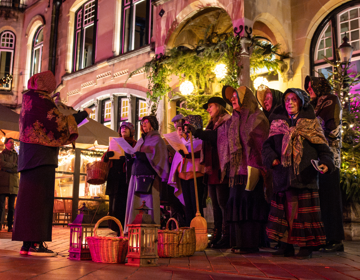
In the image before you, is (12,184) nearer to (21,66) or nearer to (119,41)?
(119,41)

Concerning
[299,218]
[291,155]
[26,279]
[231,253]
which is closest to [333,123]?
[291,155]

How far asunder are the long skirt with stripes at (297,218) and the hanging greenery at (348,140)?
287 centimetres

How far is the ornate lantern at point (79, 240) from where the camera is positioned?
433cm

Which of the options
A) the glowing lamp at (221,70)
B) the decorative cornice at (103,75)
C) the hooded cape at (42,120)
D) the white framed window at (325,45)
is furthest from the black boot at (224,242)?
the decorative cornice at (103,75)

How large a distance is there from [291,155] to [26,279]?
9.73 feet

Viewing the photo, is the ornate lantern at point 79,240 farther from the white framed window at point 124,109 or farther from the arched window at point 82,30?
the arched window at point 82,30

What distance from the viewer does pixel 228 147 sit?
5406 millimetres

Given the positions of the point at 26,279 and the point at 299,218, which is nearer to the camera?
the point at 26,279

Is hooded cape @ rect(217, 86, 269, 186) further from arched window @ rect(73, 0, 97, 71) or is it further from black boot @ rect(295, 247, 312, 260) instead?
arched window @ rect(73, 0, 97, 71)

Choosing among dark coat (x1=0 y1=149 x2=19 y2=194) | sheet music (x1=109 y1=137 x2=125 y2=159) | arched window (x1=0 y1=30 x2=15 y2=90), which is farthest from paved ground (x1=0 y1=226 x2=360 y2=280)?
arched window (x1=0 y1=30 x2=15 y2=90)

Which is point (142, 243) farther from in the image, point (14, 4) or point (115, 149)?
point (14, 4)

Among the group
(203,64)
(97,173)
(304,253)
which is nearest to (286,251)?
(304,253)

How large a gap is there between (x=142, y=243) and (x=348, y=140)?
5.21m

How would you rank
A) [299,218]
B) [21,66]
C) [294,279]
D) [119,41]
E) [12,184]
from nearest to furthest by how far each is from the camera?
1. [294,279]
2. [299,218]
3. [12,184]
4. [119,41]
5. [21,66]
